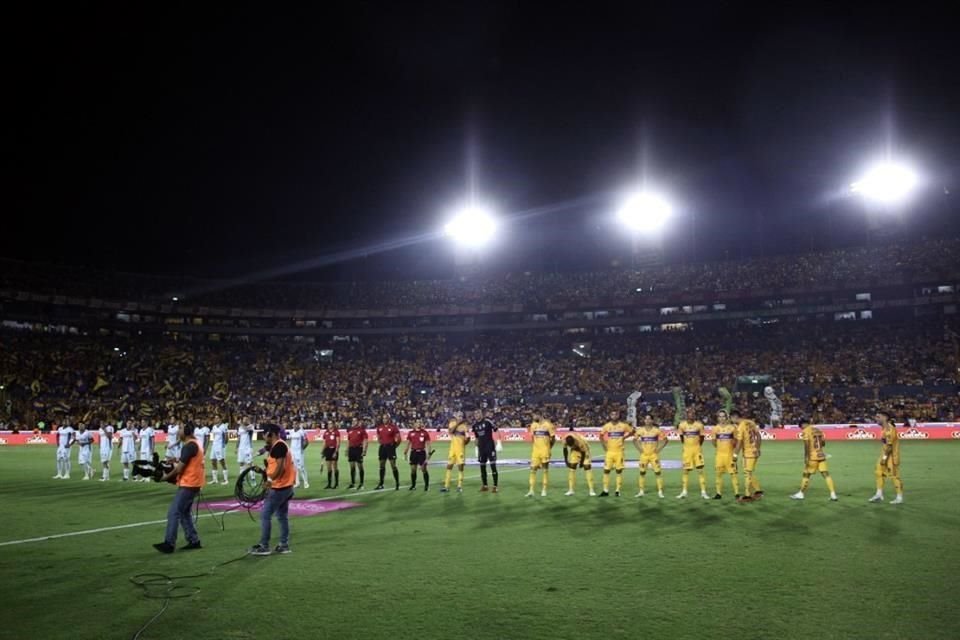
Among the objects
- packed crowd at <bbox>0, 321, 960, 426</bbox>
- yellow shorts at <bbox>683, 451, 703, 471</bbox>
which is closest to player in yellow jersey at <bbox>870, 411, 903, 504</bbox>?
yellow shorts at <bbox>683, 451, 703, 471</bbox>

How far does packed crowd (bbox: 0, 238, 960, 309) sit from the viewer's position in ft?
184

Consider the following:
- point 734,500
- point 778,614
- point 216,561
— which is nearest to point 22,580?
point 216,561

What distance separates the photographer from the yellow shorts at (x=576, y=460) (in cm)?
1773

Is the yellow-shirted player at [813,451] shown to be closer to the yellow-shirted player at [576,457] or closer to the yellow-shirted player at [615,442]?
the yellow-shirted player at [615,442]

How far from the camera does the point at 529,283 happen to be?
69.4m

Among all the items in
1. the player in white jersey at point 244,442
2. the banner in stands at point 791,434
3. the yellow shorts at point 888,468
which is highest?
the player in white jersey at point 244,442

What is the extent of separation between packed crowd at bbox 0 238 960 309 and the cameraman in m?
55.2

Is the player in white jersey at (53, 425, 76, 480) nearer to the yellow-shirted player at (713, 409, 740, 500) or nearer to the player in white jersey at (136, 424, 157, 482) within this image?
the player in white jersey at (136, 424, 157, 482)

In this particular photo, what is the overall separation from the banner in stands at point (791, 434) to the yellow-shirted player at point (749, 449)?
20473 millimetres

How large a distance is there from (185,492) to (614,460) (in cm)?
1047

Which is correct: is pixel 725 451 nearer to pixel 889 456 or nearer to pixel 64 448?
pixel 889 456

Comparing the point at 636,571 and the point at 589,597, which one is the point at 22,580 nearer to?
the point at 589,597

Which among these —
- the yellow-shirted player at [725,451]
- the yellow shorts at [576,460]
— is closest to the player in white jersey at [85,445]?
the yellow shorts at [576,460]

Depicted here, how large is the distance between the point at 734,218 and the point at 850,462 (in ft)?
137
